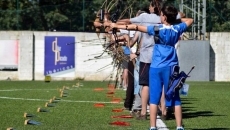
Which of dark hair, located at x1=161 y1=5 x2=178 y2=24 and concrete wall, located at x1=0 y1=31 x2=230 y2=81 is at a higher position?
dark hair, located at x1=161 y1=5 x2=178 y2=24

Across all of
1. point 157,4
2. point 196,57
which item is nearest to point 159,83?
point 157,4

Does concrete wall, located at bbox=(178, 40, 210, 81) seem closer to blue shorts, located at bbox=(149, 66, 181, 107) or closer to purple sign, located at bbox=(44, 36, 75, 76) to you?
purple sign, located at bbox=(44, 36, 75, 76)

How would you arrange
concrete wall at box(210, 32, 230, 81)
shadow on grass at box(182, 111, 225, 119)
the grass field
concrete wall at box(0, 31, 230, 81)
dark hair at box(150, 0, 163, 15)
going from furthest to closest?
concrete wall at box(210, 32, 230, 81)
concrete wall at box(0, 31, 230, 81)
shadow on grass at box(182, 111, 225, 119)
dark hair at box(150, 0, 163, 15)
the grass field

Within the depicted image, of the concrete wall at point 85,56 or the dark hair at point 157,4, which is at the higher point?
the dark hair at point 157,4

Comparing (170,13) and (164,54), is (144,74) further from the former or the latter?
(170,13)

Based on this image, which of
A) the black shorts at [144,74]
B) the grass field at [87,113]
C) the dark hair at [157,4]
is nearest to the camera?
the grass field at [87,113]

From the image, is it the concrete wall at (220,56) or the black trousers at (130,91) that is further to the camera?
the concrete wall at (220,56)

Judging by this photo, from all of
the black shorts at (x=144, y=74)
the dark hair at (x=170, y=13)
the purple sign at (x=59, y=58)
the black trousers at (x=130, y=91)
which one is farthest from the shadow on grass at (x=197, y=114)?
the purple sign at (x=59, y=58)

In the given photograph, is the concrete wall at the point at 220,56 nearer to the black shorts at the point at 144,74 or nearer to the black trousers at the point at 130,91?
the black trousers at the point at 130,91

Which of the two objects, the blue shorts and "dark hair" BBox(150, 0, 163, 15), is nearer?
the blue shorts

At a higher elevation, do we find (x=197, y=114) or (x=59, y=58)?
(x=59, y=58)

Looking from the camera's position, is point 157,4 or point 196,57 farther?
point 196,57

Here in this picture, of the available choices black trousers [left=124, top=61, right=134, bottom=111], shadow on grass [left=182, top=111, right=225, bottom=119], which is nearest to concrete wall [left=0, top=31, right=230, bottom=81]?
black trousers [left=124, top=61, right=134, bottom=111]

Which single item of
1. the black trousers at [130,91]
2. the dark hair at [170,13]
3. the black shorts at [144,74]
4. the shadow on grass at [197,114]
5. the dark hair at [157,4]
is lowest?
the shadow on grass at [197,114]
